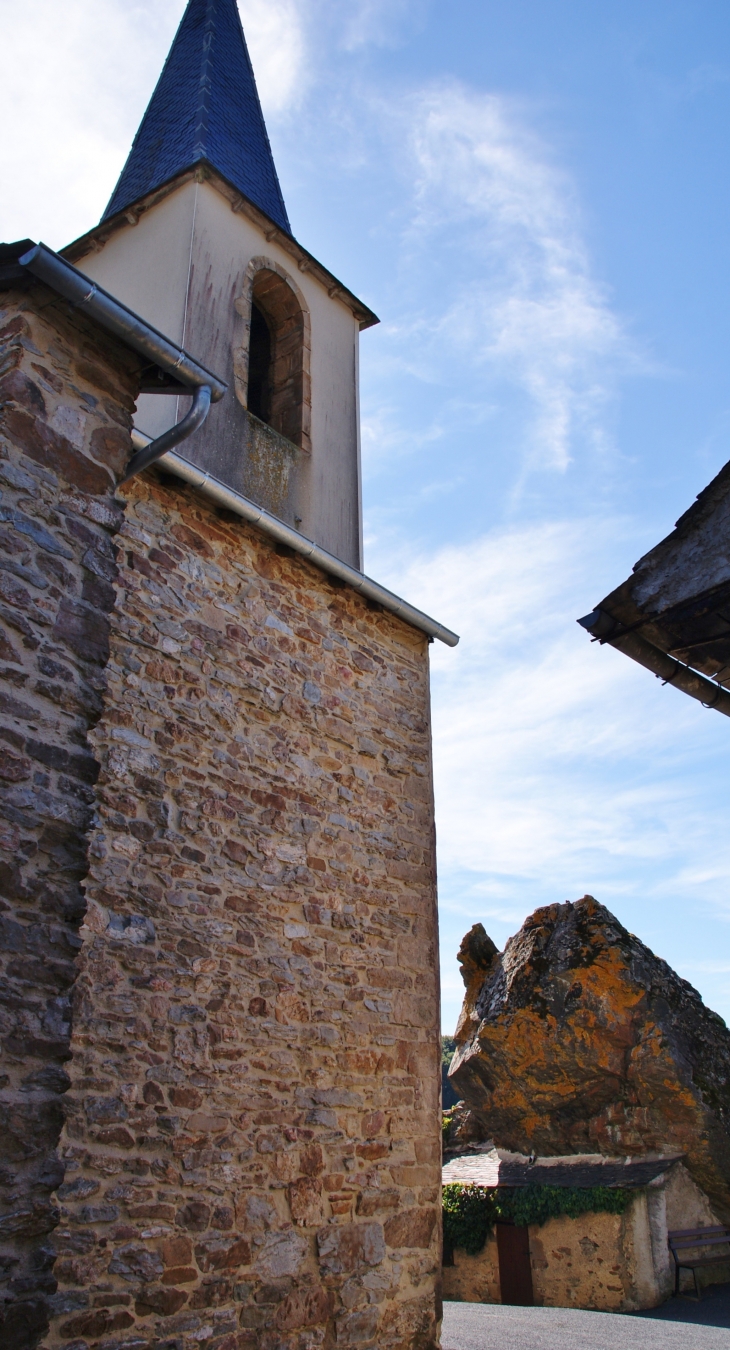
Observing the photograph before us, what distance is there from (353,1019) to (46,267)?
4083 mm

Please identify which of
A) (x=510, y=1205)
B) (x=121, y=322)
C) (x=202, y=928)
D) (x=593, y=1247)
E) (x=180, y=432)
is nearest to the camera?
(x=121, y=322)

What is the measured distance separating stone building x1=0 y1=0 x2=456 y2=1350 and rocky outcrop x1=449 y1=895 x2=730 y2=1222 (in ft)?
23.9

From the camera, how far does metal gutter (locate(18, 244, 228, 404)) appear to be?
10.9 feet

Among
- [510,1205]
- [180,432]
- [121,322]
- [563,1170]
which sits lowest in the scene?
[510,1205]

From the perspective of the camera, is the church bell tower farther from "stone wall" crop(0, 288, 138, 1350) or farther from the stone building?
"stone wall" crop(0, 288, 138, 1350)

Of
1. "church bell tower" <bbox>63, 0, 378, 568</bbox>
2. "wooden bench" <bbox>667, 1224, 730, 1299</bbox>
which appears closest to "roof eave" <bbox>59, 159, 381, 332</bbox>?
"church bell tower" <bbox>63, 0, 378, 568</bbox>

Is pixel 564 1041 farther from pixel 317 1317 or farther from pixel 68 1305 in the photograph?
pixel 68 1305

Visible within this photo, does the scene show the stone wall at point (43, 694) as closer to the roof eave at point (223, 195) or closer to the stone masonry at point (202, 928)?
the stone masonry at point (202, 928)

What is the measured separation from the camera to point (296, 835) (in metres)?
5.40

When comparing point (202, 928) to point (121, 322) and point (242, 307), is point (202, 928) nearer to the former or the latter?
point (121, 322)

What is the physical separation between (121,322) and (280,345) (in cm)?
456

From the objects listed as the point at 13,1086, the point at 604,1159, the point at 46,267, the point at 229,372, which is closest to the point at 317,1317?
the point at 13,1086

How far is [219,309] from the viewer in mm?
6945

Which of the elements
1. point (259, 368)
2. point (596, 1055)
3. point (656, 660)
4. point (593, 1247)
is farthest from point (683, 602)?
point (596, 1055)
